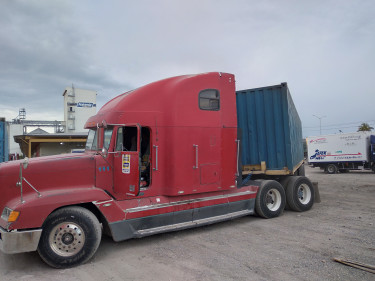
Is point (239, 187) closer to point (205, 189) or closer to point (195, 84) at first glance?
point (205, 189)

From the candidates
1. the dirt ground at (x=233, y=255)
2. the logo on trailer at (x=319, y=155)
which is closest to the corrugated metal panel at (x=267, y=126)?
the dirt ground at (x=233, y=255)

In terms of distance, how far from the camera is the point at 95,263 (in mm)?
4926

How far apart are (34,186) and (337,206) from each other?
29.1 feet

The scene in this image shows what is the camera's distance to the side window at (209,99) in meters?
6.57

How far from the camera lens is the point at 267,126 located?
28.6 feet

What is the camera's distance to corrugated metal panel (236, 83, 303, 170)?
27.5 ft

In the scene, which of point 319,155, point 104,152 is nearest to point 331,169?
point 319,155

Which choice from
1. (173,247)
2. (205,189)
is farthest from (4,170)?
(205,189)

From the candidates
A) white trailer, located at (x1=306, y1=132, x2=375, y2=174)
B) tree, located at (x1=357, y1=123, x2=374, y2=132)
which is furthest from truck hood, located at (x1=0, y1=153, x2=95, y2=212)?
tree, located at (x1=357, y1=123, x2=374, y2=132)

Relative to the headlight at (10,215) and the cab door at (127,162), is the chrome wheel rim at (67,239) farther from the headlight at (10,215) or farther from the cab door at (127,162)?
the cab door at (127,162)

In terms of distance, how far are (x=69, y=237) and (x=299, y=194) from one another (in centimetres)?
686

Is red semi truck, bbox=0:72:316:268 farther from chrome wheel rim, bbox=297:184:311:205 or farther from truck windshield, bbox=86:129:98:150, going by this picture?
chrome wheel rim, bbox=297:184:311:205

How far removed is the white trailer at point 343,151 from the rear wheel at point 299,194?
1774 centimetres

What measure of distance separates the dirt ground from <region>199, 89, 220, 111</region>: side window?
9.33 ft
